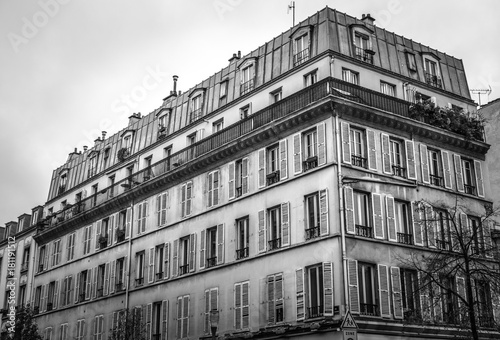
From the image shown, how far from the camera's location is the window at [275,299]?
1204 inches

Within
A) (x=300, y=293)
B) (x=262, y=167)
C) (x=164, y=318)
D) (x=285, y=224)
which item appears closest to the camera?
(x=300, y=293)

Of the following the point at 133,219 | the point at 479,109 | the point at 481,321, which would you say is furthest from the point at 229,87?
the point at 481,321

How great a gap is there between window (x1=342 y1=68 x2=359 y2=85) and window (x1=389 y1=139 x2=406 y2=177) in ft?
12.0

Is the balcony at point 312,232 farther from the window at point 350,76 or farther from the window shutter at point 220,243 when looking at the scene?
the window at point 350,76

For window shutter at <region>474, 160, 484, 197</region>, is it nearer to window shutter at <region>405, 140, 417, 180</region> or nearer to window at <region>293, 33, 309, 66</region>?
window shutter at <region>405, 140, 417, 180</region>

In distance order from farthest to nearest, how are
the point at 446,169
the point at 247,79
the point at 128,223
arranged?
the point at 128,223 → the point at 247,79 → the point at 446,169

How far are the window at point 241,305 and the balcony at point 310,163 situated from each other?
6329 mm

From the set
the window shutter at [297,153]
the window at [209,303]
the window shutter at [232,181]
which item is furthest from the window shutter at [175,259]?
the window shutter at [297,153]

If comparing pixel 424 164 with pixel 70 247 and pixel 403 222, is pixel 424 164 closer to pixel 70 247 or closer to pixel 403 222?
pixel 403 222

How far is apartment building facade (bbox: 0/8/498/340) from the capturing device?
97.2 feet

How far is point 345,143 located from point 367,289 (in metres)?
6.53

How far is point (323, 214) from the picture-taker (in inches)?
1168

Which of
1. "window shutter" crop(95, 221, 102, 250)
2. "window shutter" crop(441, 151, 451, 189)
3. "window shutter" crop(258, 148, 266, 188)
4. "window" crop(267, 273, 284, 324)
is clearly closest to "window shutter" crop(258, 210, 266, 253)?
"window shutter" crop(258, 148, 266, 188)

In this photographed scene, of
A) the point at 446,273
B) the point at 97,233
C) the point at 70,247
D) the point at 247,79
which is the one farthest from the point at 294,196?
the point at 70,247
